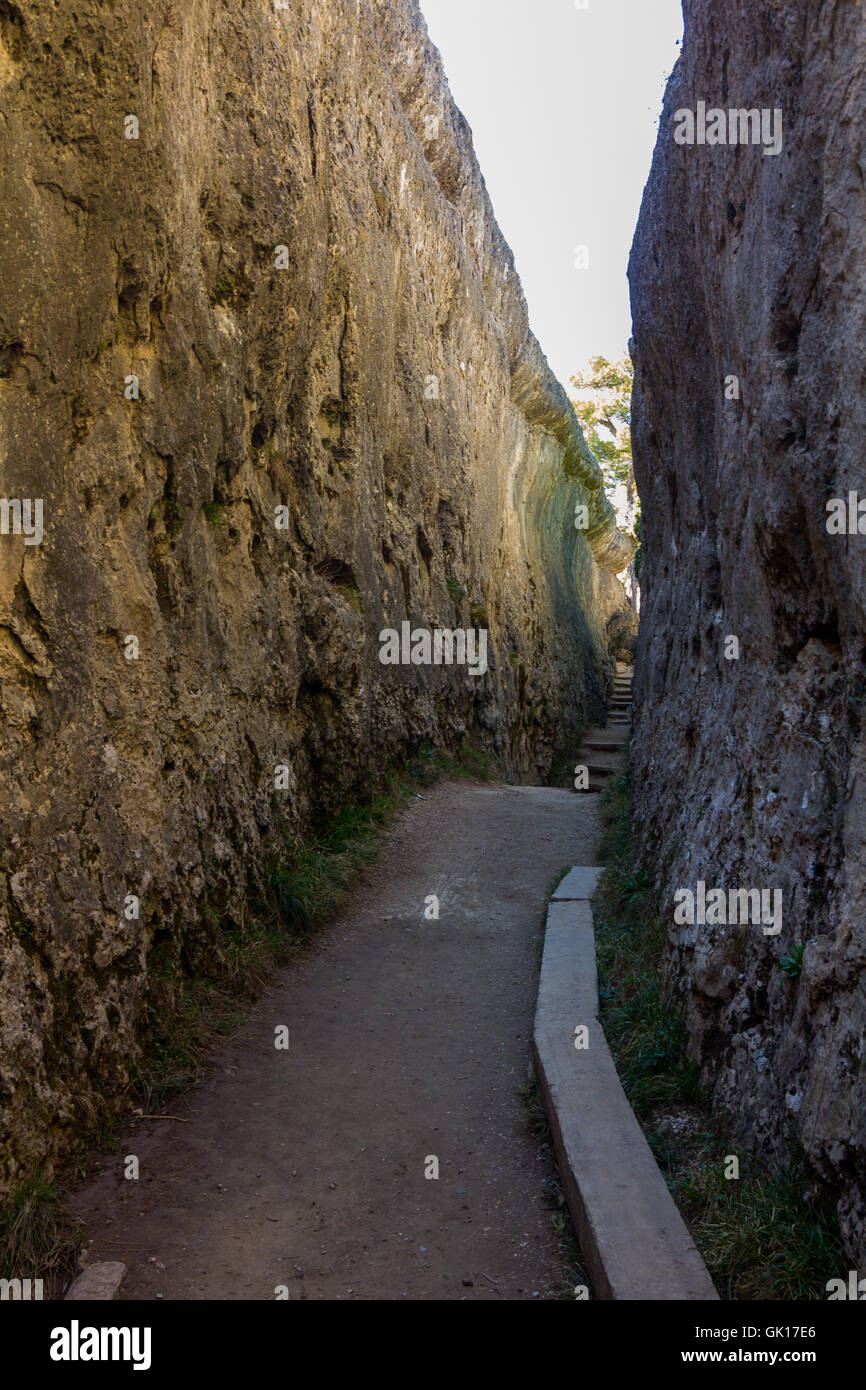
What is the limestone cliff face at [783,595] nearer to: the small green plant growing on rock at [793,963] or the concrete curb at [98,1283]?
the small green plant growing on rock at [793,963]

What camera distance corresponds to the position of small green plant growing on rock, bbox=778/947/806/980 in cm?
389

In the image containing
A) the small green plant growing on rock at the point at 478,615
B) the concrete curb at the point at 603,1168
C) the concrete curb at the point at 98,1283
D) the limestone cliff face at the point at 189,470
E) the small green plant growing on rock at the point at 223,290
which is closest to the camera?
the concrete curb at the point at 603,1168

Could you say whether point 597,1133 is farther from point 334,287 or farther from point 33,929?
point 334,287

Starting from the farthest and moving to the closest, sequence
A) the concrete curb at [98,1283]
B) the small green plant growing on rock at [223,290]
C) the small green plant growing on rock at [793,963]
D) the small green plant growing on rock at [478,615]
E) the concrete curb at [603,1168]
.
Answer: the small green plant growing on rock at [478,615] → the small green plant growing on rock at [223,290] → the small green plant growing on rock at [793,963] → the concrete curb at [98,1283] → the concrete curb at [603,1168]

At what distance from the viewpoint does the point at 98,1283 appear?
359cm

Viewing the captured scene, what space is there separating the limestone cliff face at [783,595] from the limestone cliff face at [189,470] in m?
2.82

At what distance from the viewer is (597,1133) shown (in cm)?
437

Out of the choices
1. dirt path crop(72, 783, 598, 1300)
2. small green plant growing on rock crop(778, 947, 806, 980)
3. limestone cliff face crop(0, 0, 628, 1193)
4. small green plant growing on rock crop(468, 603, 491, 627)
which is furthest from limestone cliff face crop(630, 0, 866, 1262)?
small green plant growing on rock crop(468, 603, 491, 627)

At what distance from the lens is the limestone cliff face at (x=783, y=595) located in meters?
3.60

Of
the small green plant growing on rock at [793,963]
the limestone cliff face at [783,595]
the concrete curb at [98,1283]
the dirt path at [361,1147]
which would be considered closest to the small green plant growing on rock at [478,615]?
the dirt path at [361,1147]

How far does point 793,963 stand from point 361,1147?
7.33ft

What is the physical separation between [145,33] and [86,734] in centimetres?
355

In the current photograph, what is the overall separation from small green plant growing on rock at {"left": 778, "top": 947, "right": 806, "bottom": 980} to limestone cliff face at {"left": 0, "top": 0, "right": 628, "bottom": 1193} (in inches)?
117

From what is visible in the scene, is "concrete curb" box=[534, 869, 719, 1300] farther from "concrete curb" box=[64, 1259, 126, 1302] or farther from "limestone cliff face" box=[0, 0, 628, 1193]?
"limestone cliff face" box=[0, 0, 628, 1193]
